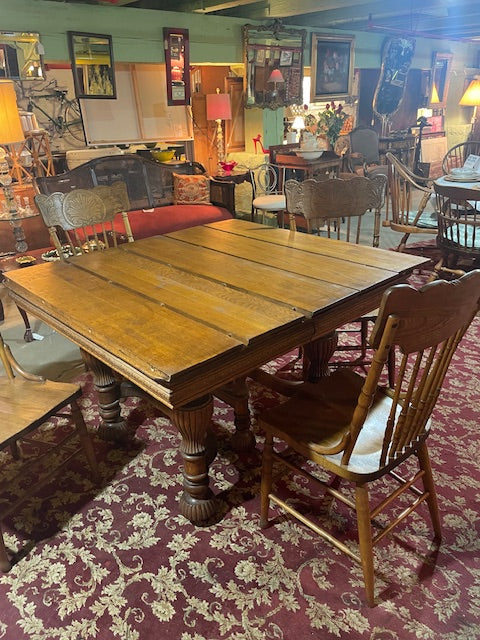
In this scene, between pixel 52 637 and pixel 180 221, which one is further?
pixel 180 221

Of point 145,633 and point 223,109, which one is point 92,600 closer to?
point 145,633

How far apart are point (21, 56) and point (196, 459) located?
401cm

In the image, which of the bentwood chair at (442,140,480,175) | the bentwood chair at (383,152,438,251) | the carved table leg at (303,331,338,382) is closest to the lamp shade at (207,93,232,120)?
the bentwood chair at (383,152,438,251)

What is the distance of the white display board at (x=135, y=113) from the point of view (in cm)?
553

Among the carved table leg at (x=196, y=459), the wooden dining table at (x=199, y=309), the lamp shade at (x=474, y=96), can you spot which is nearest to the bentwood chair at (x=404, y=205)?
the wooden dining table at (x=199, y=309)

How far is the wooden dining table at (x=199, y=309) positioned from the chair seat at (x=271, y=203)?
230cm

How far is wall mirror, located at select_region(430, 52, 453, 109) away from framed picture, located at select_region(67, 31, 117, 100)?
631 cm

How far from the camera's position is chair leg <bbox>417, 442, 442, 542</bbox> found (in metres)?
1.53

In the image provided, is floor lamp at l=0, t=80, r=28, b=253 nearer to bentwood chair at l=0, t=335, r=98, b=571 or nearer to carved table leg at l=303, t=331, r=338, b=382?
bentwood chair at l=0, t=335, r=98, b=571

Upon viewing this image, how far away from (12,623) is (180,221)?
11.9 feet

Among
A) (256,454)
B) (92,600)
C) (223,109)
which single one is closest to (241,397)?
(256,454)

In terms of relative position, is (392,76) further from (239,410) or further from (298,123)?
(239,410)

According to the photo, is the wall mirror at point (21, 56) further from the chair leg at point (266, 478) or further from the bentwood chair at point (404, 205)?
the chair leg at point (266, 478)

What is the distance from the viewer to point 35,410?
1624mm
